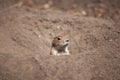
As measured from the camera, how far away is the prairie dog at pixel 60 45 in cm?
668

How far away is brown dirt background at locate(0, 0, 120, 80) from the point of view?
5363mm

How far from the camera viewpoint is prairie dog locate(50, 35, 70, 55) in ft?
21.9

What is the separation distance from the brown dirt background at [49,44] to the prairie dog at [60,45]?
19cm

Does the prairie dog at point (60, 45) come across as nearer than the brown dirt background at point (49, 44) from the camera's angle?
No

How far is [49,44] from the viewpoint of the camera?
24.0ft

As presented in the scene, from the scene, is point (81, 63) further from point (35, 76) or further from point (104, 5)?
point (104, 5)

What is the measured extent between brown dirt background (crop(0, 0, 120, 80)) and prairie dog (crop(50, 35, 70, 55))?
0.61 ft

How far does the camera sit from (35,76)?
5297 millimetres

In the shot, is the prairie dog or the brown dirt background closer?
the brown dirt background

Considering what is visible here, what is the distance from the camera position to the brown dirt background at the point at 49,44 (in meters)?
5.36

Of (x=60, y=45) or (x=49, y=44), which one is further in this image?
(x=49, y=44)

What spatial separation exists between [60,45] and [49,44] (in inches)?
19.9

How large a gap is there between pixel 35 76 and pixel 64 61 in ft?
2.11

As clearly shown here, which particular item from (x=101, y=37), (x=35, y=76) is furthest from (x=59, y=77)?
(x=101, y=37)
